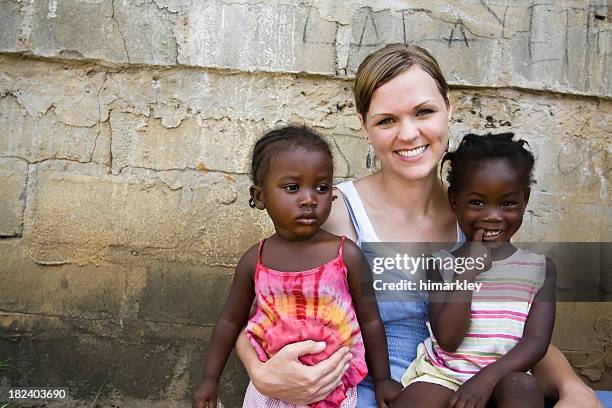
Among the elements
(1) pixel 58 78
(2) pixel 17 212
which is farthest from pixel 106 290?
(1) pixel 58 78

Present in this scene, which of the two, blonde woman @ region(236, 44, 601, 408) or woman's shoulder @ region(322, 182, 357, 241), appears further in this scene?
woman's shoulder @ region(322, 182, 357, 241)

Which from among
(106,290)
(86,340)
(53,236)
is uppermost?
(53,236)

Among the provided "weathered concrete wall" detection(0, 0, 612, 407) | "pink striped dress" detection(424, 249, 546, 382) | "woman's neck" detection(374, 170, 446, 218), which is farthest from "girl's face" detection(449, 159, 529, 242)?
"weathered concrete wall" detection(0, 0, 612, 407)

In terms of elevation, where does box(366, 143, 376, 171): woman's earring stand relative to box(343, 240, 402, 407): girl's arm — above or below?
above

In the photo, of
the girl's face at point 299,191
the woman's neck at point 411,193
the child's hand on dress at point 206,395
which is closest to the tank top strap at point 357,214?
the woman's neck at point 411,193

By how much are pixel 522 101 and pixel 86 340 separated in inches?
85.3

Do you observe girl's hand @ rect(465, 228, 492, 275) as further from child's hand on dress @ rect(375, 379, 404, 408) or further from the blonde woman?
child's hand on dress @ rect(375, 379, 404, 408)

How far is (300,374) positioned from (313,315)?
183 mm

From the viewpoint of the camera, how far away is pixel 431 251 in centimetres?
224

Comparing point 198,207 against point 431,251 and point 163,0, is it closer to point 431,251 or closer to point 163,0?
point 163,0

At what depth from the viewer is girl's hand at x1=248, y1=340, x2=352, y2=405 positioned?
193 centimetres

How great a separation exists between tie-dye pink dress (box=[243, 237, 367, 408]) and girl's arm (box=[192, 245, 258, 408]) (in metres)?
0.08

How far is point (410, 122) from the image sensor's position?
83.2 inches

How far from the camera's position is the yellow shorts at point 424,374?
1.99 m
